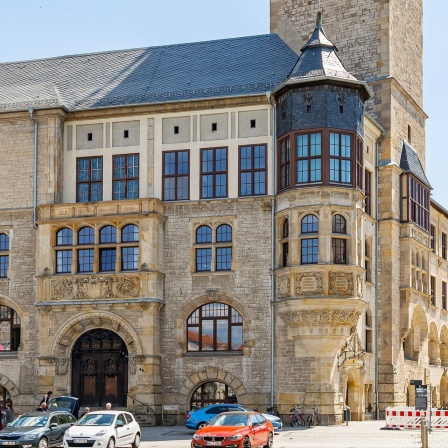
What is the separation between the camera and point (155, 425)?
46.4 m

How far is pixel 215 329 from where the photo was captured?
47531mm

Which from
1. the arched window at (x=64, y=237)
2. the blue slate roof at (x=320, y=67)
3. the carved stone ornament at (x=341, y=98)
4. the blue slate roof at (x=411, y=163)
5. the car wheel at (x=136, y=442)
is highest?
the blue slate roof at (x=320, y=67)

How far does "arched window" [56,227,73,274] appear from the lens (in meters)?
48.5

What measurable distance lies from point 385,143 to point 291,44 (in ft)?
26.3

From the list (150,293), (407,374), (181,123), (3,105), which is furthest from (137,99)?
(407,374)

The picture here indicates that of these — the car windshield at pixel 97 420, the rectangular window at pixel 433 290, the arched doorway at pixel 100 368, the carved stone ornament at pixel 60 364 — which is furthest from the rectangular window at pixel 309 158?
the rectangular window at pixel 433 290

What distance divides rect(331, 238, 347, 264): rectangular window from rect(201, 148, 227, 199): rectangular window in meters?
5.82

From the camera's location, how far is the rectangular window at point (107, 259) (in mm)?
48219

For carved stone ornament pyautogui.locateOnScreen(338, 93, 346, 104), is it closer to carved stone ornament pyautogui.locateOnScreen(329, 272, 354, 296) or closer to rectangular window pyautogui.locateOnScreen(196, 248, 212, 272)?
carved stone ornament pyautogui.locateOnScreen(329, 272, 354, 296)

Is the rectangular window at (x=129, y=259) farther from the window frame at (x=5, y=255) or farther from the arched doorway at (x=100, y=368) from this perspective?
the window frame at (x=5, y=255)

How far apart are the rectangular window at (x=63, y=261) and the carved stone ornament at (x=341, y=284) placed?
1239cm

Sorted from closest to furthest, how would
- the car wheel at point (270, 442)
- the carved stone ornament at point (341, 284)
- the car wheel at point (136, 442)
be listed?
the car wheel at point (270, 442) < the car wheel at point (136, 442) < the carved stone ornament at point (341, 284)

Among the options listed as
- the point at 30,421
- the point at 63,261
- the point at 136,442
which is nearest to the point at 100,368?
the point at 63,261

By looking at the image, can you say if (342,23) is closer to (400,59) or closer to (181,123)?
(400,59)
